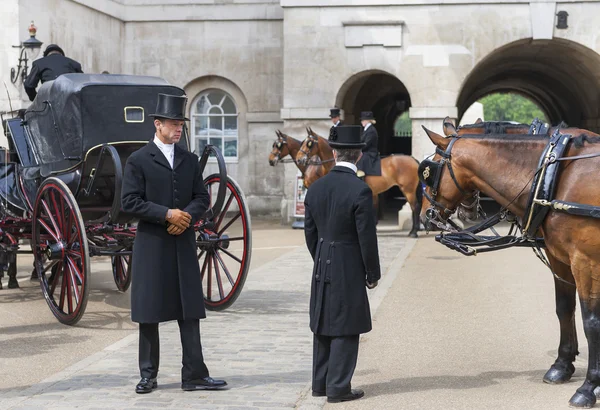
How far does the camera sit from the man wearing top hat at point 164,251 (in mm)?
6250

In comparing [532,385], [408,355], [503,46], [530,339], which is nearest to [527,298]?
[530,339]

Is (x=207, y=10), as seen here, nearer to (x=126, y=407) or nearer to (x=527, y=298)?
(x=527, y=298)

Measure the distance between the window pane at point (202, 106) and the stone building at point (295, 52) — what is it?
3 cm

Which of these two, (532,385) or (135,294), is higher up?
(135,294)

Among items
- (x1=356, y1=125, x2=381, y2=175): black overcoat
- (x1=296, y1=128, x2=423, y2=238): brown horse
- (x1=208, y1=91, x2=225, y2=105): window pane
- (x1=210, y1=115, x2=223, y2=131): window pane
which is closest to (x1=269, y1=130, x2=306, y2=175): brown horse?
(x1=296, y1=128, x2=423, y2=238): brown horse

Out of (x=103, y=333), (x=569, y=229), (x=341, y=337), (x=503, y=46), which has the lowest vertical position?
(x=103, y=333)

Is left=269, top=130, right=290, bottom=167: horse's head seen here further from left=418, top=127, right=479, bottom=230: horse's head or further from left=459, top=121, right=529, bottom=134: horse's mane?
left=418, top=127, right=479, bottom=230: horse's head

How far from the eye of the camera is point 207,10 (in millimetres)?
23391

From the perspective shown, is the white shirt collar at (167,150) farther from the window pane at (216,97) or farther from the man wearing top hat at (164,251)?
the window pane at (216,97)

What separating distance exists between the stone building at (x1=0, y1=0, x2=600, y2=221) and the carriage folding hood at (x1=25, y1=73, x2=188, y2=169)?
8.80m

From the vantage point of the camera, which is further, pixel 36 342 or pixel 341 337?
pixel 36 342

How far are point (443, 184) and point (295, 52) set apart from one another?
1450cm

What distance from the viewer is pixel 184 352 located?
6.30 metres

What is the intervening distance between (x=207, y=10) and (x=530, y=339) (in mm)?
16928
